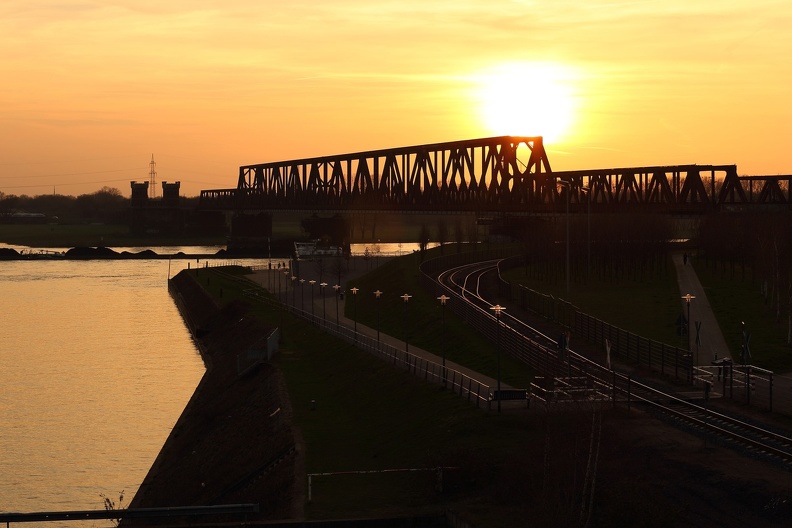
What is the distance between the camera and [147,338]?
109 m

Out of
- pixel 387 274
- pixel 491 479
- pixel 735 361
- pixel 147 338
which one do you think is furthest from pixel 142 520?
pixel 387 274

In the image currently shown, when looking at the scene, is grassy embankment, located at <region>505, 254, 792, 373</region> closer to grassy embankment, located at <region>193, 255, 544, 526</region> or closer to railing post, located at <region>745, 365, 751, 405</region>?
railing post, located at <region>745, 365, 751, 405</region>

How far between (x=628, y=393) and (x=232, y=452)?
20.7 meters

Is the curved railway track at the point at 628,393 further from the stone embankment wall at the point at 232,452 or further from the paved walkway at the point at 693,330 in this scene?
the stone embankment wall at the point at 232,452

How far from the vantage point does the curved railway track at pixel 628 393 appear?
3862cm

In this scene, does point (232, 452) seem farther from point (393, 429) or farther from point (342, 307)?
point (342, 307)

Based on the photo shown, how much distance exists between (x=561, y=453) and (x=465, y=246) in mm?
147362

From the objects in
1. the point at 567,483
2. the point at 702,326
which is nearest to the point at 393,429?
the point at 567,483

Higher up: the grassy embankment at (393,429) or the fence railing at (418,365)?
the fence railing at (418,365)

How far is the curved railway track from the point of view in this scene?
127ft

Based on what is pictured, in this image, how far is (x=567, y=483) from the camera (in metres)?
34.0

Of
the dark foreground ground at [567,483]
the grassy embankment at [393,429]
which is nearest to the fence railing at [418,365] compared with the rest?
the grassy embankment at [393,429]

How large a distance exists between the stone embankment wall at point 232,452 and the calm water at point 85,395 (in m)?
1.49

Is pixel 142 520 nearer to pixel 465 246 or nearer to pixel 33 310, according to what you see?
pixel 33 310
